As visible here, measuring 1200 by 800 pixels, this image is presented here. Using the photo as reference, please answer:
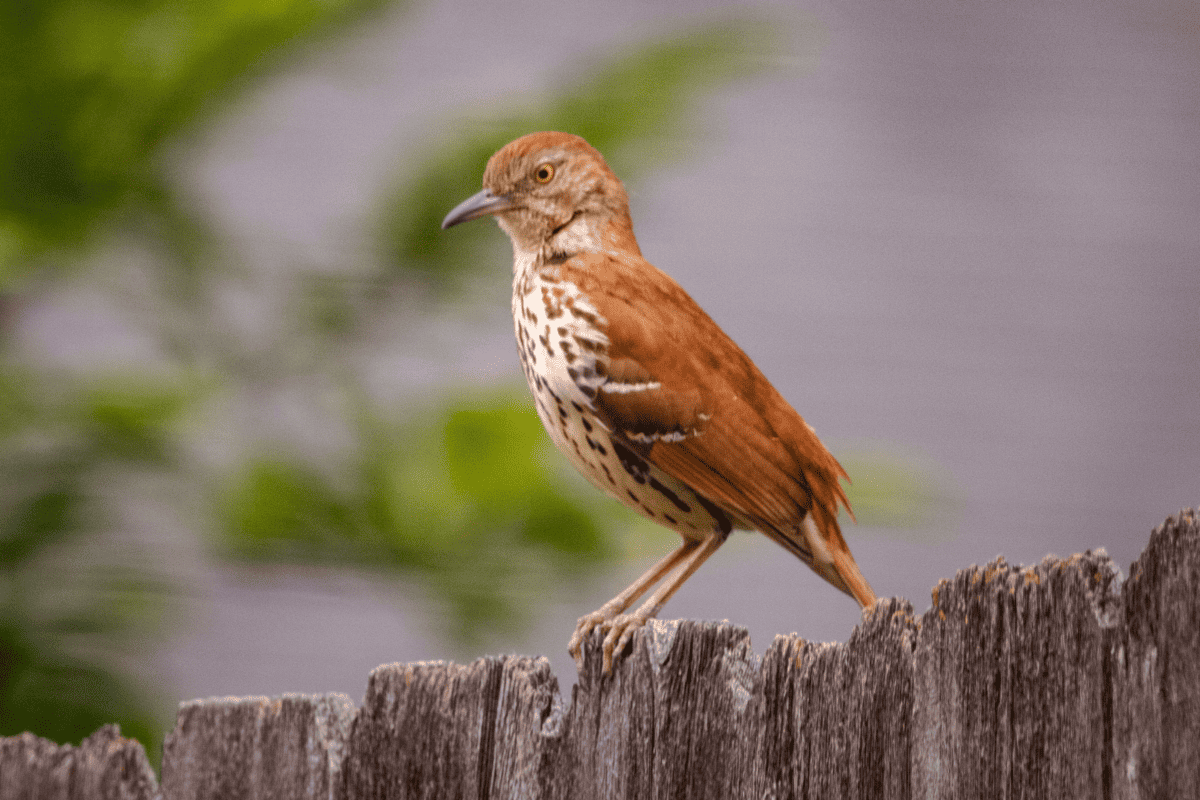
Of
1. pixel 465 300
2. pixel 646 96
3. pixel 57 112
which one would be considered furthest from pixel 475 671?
pixel 57 112

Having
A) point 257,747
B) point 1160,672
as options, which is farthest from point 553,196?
point 1160,672

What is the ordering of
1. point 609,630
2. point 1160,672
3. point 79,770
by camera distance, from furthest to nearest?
1. point 79,770
2. point 609,630
3. point 1160,672

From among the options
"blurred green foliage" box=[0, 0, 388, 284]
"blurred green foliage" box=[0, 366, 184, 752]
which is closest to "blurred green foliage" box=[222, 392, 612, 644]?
"blurred green foliage" box=[0, 366, 184, 752]

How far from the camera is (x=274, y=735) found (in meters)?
1.75

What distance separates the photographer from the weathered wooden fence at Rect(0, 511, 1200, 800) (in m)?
1.05

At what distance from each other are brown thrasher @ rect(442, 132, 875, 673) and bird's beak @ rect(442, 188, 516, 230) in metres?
0.06

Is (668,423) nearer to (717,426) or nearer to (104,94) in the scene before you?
(717,426)

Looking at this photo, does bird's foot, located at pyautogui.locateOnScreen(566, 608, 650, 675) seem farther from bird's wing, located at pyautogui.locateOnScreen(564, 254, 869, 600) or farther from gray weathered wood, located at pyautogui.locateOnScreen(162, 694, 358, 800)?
gray weathered wood, located at pyautogui.locateOnScreen(162, 694, 358, 800)

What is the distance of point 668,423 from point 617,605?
29 centimetres

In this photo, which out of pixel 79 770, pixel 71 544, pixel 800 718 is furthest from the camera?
pixel 71 544

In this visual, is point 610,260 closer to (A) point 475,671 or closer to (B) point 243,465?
(A) point 475,671

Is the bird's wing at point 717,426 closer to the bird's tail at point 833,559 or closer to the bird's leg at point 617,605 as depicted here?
the bird's tail at point 833,559

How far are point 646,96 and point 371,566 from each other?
1.54 m

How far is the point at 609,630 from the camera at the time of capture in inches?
62.1
